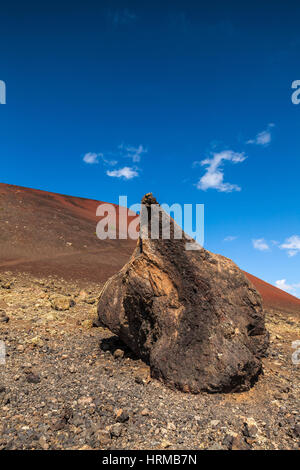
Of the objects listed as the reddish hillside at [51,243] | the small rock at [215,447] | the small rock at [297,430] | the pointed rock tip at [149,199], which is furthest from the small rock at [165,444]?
the reddish hillside at [51,243]

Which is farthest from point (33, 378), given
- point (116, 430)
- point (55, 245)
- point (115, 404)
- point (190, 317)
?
point (55, 245)

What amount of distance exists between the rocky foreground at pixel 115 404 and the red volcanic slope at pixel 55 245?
34.9 ft

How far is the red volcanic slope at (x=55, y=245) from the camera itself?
57.2 feet

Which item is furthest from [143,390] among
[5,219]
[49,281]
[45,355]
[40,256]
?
[5,219]

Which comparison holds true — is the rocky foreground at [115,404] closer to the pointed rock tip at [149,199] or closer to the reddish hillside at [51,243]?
the pointed rock tip at [149,199]

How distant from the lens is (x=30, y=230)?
76.3ft

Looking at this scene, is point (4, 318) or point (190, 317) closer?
point (190, 317)

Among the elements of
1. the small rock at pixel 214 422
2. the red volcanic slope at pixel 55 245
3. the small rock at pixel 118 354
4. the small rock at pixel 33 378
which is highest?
the red volcanic slope at pixel 55 245

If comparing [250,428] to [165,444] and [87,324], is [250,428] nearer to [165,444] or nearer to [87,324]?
[165,444]

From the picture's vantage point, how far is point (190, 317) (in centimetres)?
484

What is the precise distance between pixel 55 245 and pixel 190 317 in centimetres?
1899

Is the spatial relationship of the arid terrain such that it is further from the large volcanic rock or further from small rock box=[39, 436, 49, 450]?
the large volcanic rock
